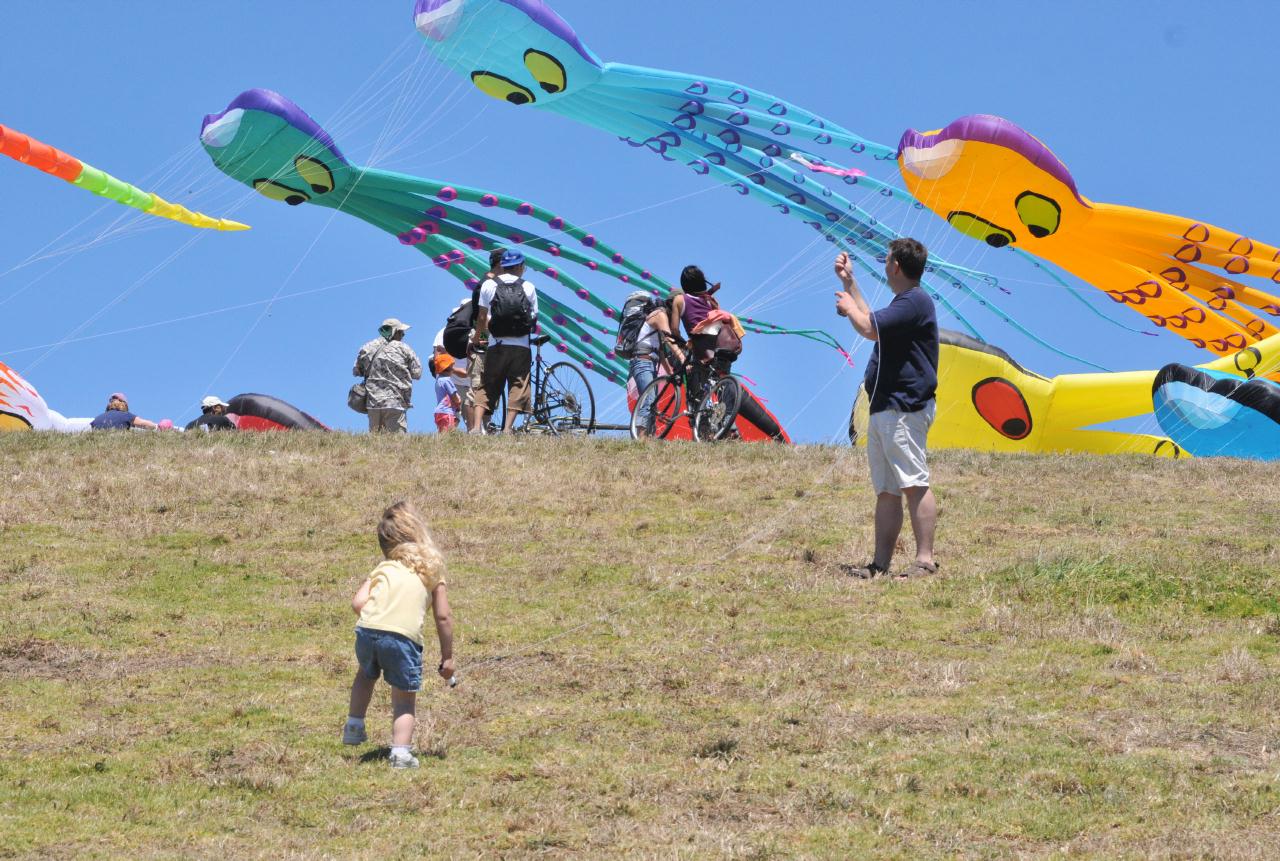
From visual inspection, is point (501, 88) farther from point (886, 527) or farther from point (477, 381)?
point (886, 527)

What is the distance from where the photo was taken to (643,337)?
15.7m

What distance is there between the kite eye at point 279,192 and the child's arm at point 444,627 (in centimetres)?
1516

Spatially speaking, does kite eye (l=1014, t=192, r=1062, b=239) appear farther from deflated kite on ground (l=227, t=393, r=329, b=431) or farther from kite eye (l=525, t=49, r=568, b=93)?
deflated kite on ground (l=227, t=393, r=329, b=431)

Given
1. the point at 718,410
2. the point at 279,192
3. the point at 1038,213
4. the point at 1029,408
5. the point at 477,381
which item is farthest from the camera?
the point at 279,192

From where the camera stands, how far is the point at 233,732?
688cm

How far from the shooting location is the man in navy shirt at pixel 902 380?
9094 mm

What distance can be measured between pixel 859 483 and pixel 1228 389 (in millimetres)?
6971

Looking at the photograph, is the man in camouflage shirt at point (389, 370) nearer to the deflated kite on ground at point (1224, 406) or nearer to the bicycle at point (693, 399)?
the bicycle at point (693, 399)

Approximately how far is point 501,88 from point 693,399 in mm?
6178

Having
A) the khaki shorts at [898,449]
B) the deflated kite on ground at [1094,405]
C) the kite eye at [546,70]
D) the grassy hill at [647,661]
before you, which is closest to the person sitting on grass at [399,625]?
the grassy hill at [647,661]

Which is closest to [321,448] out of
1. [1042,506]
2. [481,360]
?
[481,360]

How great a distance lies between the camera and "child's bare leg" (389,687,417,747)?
6242 millimetres

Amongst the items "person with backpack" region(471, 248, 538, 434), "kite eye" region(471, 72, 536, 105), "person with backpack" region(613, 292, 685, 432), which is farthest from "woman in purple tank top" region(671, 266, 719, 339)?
"kite eye" region(471, 72, 536, 105)

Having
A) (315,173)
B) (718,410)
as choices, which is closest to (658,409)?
(718,410)
